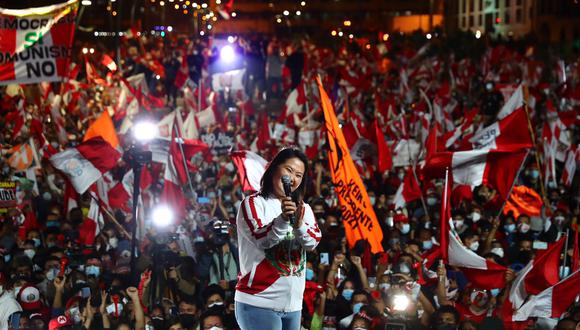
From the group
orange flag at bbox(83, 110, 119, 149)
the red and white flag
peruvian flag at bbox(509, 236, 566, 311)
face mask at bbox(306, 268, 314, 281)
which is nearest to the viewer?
peruvian flag at bbox(509, 236, 566, 311)

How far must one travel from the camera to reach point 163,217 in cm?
1068

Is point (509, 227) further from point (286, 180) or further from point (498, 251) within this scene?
point (286, 180)

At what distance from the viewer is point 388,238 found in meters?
11.1

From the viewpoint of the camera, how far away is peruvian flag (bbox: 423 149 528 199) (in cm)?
998

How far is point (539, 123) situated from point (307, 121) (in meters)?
5.36

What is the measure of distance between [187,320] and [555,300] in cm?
281

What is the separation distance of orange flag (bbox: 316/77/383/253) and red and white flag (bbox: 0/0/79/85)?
4.65 metres

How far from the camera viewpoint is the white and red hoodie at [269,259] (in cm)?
468

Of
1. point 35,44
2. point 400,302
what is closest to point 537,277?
point 400,302

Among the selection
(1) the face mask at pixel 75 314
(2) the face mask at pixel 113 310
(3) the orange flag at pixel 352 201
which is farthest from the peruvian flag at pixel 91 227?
(3) the orange flag at pixel 352 201

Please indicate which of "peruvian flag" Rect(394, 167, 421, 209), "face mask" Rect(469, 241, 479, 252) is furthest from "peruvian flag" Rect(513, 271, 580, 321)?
"peruvian flag" Rect(394, 167, 421, 209)

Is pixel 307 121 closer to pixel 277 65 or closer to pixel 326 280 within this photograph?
pixel 326 280

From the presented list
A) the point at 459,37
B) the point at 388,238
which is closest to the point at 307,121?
the point at 388,238

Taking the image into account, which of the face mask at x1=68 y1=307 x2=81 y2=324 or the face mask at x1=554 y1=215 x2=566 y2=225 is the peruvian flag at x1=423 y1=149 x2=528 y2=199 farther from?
the face mask at x1=68 y1=307 x2=81 y2=324
